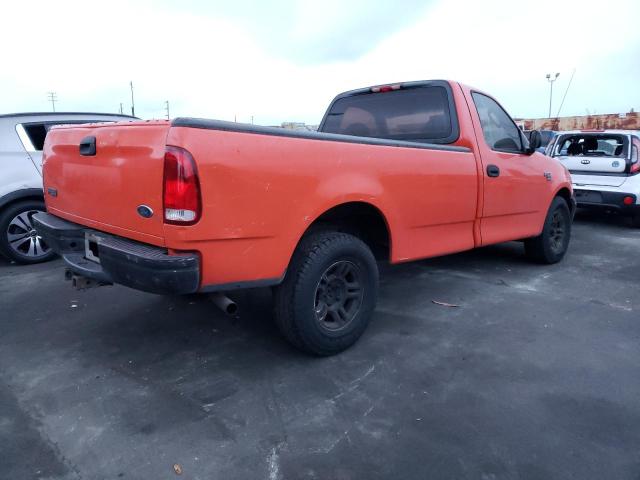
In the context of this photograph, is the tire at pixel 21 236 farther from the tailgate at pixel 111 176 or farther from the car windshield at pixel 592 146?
the car windshield at pixel 592 146

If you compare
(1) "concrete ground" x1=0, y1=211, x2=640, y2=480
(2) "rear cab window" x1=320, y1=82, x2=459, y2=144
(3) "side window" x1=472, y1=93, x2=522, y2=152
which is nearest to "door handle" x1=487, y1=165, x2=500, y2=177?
(3) "side window" x1=472, y1=93, x2=522, y2=152

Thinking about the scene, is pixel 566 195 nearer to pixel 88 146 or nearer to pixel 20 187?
pixel 88 146

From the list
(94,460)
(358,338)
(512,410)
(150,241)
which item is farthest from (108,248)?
(512,410)

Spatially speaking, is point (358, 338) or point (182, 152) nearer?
point (182, 152)

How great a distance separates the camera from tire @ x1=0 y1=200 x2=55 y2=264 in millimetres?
5156

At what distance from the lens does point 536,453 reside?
2.16 metres

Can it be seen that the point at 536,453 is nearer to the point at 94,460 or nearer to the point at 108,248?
the point at 94,460

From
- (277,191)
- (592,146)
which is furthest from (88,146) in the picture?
(592,146)

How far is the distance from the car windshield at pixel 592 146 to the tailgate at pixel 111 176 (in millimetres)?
7913

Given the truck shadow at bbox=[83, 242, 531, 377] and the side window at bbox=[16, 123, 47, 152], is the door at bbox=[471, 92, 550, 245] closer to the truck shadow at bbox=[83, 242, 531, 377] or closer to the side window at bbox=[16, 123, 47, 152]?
the truck shadow at bbox=[83, 242, 531, 377]

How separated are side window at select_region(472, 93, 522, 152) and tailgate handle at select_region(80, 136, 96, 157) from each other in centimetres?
317

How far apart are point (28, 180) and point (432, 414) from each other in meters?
5.09

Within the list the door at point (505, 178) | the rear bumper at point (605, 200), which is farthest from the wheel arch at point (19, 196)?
the rear bumper at point (605, 200)

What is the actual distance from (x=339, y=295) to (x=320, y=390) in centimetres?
70
